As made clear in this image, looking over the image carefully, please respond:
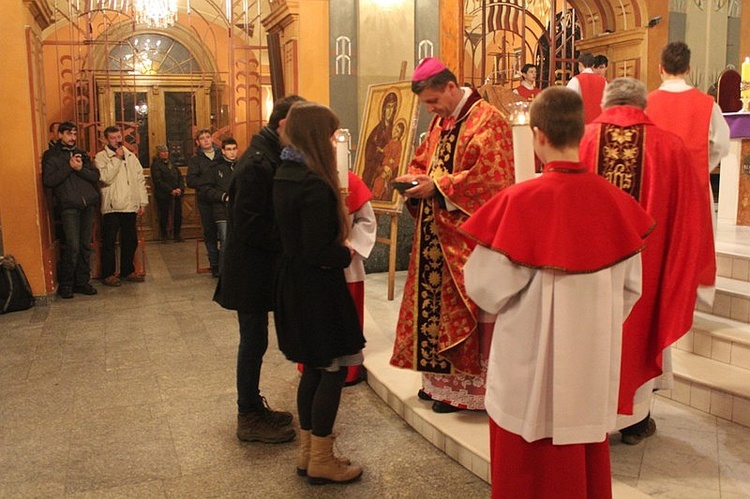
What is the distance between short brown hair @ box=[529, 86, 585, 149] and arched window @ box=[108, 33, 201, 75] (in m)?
10.6

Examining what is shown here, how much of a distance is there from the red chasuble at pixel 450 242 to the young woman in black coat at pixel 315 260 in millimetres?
692

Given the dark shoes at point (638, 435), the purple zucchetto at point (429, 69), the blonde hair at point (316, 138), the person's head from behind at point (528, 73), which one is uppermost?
the person's head from behind at point (528, 73)

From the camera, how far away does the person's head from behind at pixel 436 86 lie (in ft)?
11.7

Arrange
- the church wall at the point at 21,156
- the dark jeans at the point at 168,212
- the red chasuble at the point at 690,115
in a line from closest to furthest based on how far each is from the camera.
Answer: the red chasuble at the point at 690,115, the church wall at the point at 21,156, the dark jeans at the point at 168,212

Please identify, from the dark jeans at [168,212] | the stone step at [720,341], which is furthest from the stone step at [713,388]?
the dark jeans at [168,212]

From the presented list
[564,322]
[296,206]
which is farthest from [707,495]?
[296,206]

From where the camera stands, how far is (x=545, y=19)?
40.3 ft

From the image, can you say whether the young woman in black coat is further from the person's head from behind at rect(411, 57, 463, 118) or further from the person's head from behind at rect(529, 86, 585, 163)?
the person's head from behind at rect(529, 86, 585, 163)

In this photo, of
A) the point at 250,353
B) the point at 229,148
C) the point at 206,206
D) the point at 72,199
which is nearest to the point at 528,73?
the point at 229,148

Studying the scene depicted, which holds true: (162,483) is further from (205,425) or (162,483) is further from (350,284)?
Result: (350,284)

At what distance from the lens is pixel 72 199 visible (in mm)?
7469

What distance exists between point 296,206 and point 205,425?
1696mm

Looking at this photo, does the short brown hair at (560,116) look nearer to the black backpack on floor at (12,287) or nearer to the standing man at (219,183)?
the black backpack on floor at (12,287)

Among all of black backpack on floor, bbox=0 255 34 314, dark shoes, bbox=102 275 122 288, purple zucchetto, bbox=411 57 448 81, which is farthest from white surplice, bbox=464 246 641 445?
dark shoes, bbox=102 275 122 288
